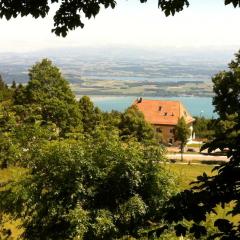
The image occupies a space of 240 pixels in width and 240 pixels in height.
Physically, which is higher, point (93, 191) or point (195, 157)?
point (93, 191)

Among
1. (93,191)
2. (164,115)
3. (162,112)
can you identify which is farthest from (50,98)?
(93,191)

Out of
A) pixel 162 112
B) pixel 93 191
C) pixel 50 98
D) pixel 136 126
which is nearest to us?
pixel 93 191

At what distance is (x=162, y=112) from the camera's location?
97.4 m

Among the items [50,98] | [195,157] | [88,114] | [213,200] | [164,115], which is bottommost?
[195,157]

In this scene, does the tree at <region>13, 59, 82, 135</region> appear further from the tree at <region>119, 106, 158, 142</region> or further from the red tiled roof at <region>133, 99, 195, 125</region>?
the red tiled roof at <region>133, 99, 195, 125</region>

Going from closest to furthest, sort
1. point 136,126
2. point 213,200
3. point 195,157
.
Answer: point 213,200, point 136,126, point 195,157

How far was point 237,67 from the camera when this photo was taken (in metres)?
51.9

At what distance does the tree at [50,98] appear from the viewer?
53.8 m

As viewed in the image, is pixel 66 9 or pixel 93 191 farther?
pixel 93 191

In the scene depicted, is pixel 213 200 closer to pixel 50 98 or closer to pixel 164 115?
pixel 50 98

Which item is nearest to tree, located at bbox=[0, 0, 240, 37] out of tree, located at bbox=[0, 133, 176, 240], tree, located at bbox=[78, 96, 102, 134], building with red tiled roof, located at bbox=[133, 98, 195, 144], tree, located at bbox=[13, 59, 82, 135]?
tree, located at bbox=[0, 133, 176, 240]

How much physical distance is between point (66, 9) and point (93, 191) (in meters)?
8.81

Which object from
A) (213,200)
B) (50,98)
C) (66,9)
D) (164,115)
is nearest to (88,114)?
(50,98)

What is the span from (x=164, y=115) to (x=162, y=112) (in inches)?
34.4
